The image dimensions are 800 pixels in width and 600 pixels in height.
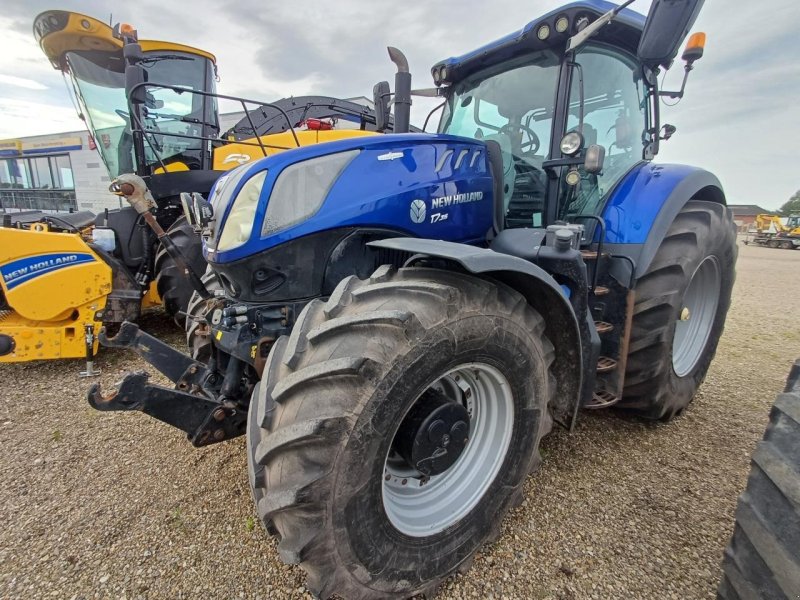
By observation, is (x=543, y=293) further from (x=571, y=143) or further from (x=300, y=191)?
(x=300, y=191)

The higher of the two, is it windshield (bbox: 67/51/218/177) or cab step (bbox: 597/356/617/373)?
windshield (bbox: 67/51/218/177)

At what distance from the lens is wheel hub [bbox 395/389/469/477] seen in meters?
1.60

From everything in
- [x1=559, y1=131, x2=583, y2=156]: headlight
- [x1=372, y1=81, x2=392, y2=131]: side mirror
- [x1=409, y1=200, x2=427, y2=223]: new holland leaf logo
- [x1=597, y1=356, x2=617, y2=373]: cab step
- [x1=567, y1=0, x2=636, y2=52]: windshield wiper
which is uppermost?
[x1=567, y1=0, x2=636, y2=52]: windshield wiper

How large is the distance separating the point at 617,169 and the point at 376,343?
237 cm

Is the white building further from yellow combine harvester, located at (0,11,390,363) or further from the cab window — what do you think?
the cab window

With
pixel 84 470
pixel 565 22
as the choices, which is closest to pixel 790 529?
pixel 565 22

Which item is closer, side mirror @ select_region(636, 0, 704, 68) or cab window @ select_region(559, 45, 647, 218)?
side mirror @ select_region(636, 0, 704, 68)

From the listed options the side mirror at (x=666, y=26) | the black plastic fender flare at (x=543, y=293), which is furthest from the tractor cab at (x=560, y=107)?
the black plastic fender flare at (x=543, y=293)

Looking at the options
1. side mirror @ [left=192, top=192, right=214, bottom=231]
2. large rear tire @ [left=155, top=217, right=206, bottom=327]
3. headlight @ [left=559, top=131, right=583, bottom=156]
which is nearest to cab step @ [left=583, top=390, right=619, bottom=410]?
headlight @ [left=559, top=131, right=583, bottom=156]

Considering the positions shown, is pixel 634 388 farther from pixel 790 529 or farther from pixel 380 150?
pixel 380 150

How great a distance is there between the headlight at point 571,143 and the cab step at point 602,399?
4.29 feet

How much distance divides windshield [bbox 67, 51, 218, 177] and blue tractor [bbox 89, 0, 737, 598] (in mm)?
3353

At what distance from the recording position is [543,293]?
1819mm

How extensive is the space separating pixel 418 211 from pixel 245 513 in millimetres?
1664
